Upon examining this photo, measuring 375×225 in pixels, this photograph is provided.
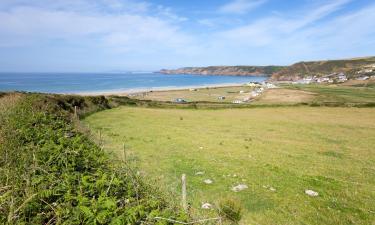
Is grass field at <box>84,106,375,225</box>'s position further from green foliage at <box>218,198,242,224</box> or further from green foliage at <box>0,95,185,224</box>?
green foliage at <box>0,95,185,224</box>

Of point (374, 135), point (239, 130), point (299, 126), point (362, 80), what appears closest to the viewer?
point (374, 135)

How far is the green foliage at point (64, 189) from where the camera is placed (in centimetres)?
584

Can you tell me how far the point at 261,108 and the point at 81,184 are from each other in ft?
184

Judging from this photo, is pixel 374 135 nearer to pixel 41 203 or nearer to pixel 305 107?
pixel 305 107

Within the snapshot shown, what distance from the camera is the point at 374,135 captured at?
108ft

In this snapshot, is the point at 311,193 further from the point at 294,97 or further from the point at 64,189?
the point at 294,97

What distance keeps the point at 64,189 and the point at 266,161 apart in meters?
17.1

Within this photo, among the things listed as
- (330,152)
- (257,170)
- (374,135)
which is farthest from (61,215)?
(374,135)

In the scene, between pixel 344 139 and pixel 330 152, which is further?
pixel 344 139

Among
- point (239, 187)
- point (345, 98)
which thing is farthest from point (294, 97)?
point (239, 187)

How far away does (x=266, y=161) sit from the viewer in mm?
21750

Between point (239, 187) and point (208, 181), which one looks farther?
point (208, 181)

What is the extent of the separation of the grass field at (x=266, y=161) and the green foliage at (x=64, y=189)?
196 inches

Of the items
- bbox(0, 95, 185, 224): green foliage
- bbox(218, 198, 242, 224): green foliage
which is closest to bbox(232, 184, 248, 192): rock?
bbox(218, 198, 242, 224): green foliage
